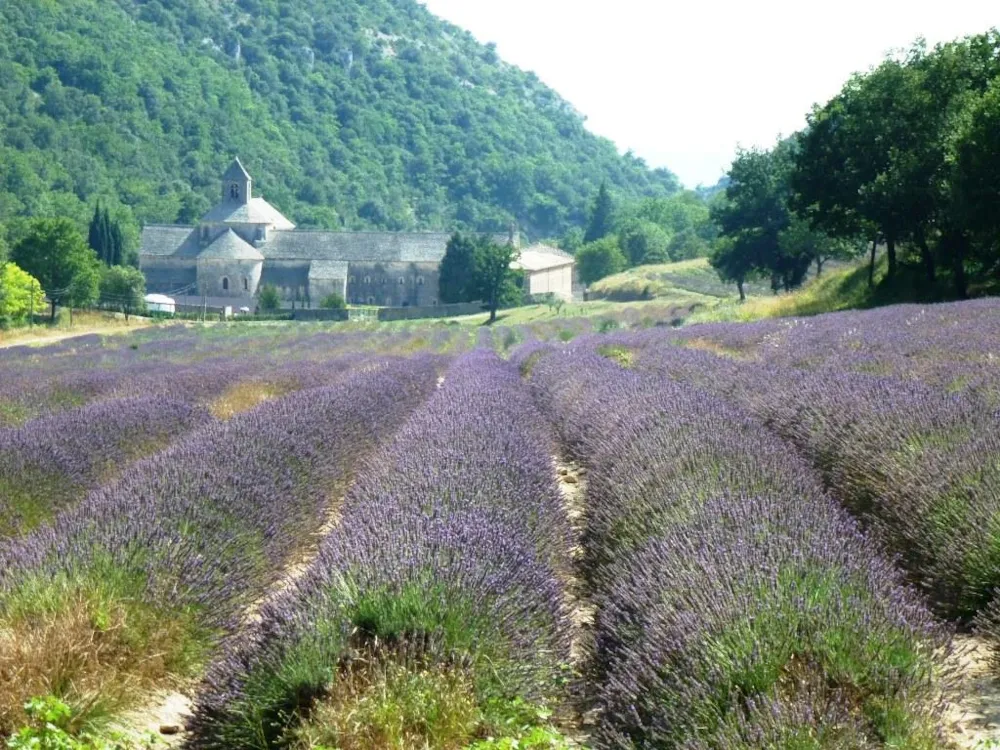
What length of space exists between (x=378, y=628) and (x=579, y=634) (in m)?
1.12

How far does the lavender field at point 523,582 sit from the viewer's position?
9.23 ft

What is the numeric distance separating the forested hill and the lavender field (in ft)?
374

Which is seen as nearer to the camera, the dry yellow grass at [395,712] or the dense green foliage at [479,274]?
the dry yellow grass at [395,712]

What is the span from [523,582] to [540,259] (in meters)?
92.1

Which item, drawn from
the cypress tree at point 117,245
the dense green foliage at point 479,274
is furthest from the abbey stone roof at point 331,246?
the dense green foliage at point 479,274

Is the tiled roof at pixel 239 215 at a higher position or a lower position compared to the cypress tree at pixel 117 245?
higher

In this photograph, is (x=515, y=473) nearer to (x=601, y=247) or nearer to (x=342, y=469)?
(x=342, y=469)

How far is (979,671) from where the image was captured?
11.1 ft

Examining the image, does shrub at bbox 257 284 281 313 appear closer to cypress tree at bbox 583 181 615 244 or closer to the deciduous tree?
the deciduous tree

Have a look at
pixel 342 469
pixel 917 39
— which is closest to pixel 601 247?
pixel 917 39

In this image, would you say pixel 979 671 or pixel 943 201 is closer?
pixel 979 671

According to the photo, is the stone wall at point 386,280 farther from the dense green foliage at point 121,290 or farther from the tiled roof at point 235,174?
the dense green foliage at point 121,290

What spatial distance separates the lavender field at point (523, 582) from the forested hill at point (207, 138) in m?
114

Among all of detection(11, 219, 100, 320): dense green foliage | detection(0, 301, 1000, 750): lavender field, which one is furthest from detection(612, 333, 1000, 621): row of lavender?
detection(11, 219, 100, 320): dense green foliage
